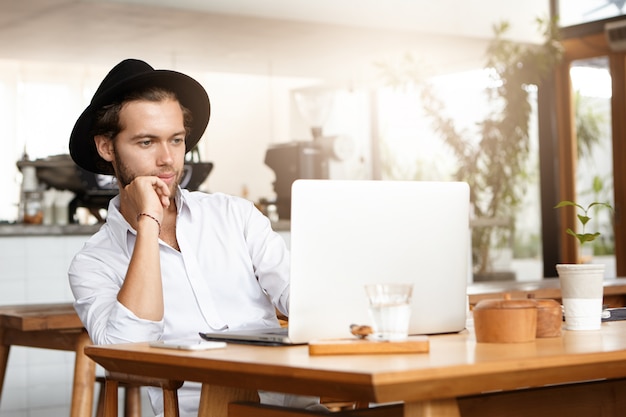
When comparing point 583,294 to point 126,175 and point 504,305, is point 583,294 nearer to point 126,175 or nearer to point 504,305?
point 504,305

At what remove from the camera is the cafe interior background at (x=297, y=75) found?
24.8ft

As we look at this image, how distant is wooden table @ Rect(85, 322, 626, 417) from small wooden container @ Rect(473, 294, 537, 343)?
3cm

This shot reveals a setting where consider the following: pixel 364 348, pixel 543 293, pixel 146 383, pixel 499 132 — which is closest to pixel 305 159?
pixel 499 132

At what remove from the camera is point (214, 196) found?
256 cm

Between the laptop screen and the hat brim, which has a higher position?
the hat brim

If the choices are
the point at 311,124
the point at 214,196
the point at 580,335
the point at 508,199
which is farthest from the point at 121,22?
the point at 580,335

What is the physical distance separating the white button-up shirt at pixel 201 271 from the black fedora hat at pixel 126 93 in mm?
248

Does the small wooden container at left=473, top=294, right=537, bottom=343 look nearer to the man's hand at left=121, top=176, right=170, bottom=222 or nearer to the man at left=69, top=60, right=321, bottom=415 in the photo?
the man at left=69, top=60, right=321, bottom=415

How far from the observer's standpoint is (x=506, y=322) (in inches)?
65.9

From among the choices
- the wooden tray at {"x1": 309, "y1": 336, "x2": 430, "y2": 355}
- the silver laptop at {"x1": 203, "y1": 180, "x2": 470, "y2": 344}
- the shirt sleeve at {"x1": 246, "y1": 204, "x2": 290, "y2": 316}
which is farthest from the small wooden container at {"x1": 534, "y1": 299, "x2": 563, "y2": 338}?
the shirt sleeve at {"x1": 246, "y1": 204, "x2": 290, "y2": 316}

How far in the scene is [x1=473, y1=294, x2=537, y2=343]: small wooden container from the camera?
1674 millimetres

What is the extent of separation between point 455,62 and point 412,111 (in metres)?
0.65

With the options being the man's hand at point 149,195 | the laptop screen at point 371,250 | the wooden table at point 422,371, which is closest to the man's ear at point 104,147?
the man's hand at point 149,195

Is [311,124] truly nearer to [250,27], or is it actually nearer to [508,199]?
[250,27]
